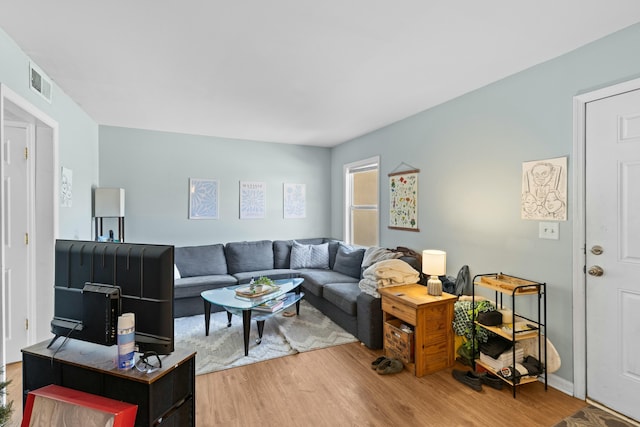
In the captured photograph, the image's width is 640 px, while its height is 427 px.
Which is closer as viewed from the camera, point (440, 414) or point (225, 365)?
point (440, 414)

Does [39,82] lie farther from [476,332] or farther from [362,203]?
[476,332]

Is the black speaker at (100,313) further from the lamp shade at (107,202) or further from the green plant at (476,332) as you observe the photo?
the lamp shade at (107,202)

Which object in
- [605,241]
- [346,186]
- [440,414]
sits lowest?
[440,414]

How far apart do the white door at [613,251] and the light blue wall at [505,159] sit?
13 cm

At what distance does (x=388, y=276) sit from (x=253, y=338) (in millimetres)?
1547

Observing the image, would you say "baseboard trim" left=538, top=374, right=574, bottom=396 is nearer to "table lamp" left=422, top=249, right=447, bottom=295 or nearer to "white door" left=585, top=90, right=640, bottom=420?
"white door" left=585, top=90, right=640, bottom=420

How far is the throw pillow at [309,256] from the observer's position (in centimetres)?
487

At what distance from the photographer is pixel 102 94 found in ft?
10.2

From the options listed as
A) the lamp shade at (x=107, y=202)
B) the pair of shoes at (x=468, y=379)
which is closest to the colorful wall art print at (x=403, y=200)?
the pair of shoes at (x=468, y=379)

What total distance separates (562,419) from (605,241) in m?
1.20

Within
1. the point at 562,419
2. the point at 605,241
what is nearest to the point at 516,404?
the point at 562,419

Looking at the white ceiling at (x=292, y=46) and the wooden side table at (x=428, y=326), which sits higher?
the white ceiling at (x=292, y=46)

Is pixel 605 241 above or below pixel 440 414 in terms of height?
above

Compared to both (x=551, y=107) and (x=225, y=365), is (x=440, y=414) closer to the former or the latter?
(x=225, y=365)
